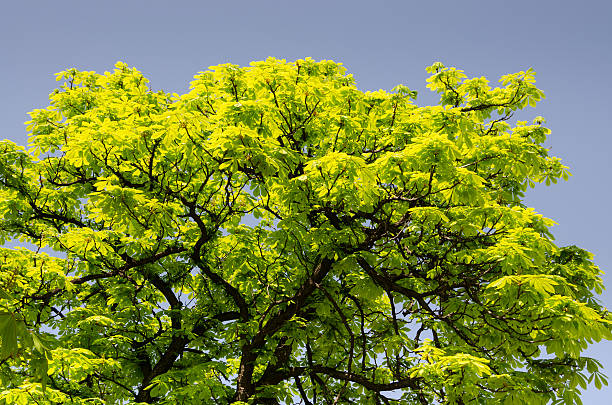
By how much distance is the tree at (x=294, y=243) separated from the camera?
323 inches

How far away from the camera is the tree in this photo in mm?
8211

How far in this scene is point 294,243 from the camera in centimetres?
987

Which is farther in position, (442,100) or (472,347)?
(442,100)

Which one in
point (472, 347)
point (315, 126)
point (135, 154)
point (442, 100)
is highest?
point (442, 100)

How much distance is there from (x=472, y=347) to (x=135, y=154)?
748 cm

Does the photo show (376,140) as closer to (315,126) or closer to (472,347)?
(315,126)

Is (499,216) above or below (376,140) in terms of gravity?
below

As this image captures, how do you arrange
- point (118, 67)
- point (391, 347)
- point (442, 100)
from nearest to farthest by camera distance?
point (391, 347) → point (442, 100) → point (118, 67)

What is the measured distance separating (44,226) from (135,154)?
3.52 m

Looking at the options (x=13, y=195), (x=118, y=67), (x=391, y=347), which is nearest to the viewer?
(x=391, y=347)

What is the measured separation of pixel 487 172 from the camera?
11000mm

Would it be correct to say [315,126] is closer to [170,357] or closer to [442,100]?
[442,100]

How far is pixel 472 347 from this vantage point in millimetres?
9422

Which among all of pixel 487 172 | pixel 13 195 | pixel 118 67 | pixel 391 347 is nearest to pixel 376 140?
pixel 487 172
